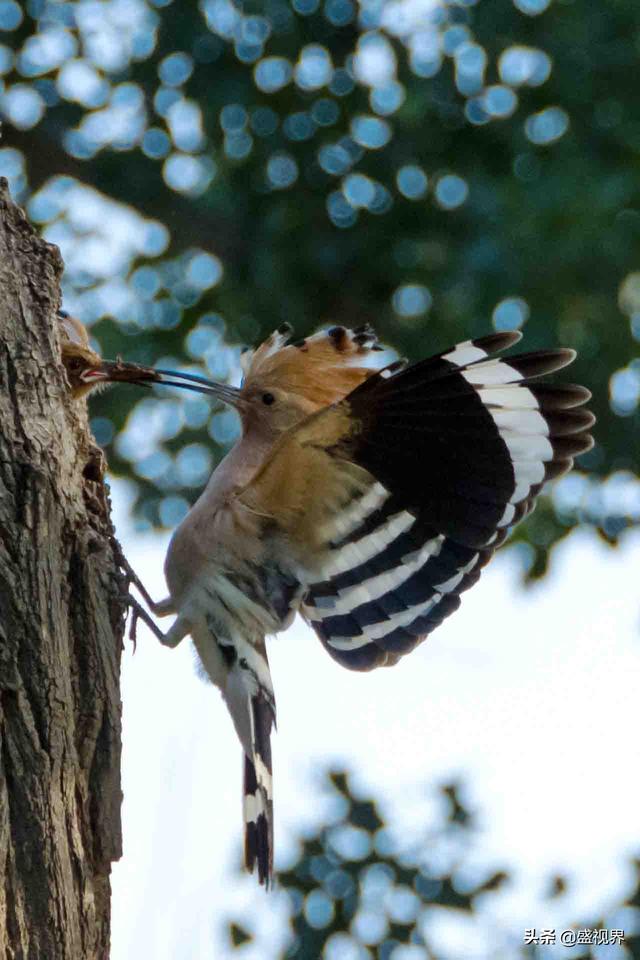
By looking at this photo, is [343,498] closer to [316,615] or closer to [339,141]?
[316,615]

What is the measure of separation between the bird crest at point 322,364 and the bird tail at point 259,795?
0.58 metres

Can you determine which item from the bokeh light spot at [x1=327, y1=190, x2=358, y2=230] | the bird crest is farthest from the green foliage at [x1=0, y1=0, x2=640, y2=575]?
the bird crest

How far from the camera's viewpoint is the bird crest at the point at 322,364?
2771 mm

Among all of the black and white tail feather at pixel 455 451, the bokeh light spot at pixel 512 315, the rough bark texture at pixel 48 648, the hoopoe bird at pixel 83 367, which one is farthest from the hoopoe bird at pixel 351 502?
the bokeh light spot at pixel 512 315

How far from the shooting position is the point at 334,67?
18.6 feet

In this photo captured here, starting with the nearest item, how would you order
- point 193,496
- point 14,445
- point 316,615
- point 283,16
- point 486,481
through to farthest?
point 14,445 → point 486,481 → point 316,615 → point 283,16 → point 193,496

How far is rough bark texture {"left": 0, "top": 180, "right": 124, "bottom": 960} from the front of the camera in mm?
1903

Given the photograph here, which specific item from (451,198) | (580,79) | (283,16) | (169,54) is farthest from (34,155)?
(580,79)

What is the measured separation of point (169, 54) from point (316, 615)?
3561mm

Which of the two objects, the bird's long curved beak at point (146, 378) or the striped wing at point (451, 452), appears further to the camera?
the bird's long curved beak at point (146, 378)

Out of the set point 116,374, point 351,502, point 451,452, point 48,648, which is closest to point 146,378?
point 116,374

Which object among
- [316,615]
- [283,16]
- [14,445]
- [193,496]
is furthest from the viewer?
[193,496]

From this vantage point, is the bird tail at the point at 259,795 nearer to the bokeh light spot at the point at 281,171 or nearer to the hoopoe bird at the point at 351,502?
the hoopoe bird at the point at 351,502

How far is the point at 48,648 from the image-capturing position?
2.03m
